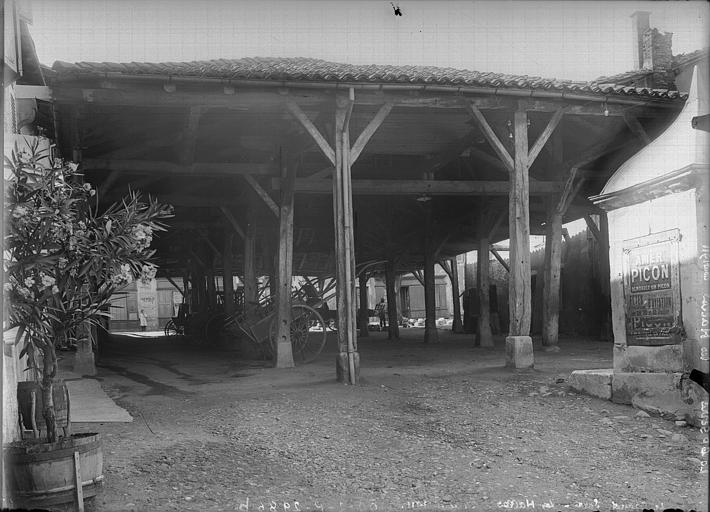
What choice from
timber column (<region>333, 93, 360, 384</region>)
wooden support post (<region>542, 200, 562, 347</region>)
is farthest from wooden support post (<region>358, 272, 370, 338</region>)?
timber column (<region>333, 93, 360, 384</region>)

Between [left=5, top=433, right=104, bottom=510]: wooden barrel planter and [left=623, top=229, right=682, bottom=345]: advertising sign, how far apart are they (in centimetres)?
496

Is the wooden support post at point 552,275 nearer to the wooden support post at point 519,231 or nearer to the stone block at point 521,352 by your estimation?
the wooden support post at point 519,231

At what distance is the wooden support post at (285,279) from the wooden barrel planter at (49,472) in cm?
590

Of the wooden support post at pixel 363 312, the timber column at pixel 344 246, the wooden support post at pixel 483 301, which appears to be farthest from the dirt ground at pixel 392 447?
the wooden support post at pixel 363 312

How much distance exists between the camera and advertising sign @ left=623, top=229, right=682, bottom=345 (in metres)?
6.08

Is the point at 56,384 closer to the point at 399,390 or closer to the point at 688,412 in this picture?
the point at 399,390

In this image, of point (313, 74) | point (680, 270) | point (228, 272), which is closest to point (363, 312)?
→ point (228, 272)

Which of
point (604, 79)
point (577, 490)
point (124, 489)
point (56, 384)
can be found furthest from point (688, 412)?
point (604, 79)

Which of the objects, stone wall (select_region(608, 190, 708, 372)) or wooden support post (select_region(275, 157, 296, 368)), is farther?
wooden support post (select_region(275, 157, 296, 368))

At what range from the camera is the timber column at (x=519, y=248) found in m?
8.77

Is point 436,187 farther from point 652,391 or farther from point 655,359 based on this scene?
point 652,391

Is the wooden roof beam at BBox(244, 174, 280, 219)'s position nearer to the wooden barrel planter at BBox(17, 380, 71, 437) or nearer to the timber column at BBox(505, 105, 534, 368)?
the timber column at BBox(505, 105, 534, 368)

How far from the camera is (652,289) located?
6.39m

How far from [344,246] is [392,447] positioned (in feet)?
10.6
